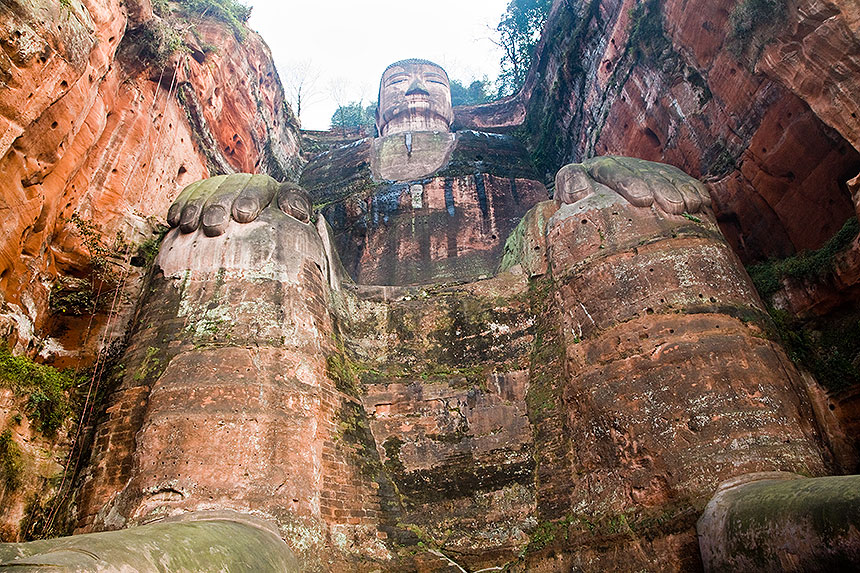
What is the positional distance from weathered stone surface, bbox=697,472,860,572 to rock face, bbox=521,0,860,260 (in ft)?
17.3

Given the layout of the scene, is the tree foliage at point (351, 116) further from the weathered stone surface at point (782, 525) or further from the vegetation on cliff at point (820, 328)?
the weathered stone surface at point (782, 525)

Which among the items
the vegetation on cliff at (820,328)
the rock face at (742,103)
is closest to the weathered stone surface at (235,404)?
the vegetation on cliff at (820,328)

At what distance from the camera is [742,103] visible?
11.0 meters

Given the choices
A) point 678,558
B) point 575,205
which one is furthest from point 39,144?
point 678,558

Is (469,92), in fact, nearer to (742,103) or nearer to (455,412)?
(742,103)

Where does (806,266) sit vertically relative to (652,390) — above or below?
above

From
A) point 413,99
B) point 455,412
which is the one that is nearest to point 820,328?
point 455,412

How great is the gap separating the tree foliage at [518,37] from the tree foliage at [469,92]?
2011 millimetres

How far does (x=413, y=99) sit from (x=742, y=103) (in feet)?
63.5

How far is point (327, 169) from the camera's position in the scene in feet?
77.2

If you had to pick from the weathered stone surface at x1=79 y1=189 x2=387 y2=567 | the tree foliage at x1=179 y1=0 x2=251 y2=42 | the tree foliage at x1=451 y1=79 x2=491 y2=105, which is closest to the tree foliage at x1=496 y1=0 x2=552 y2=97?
the tree foliage at x1=451 y1=79 x2=491 y2=105

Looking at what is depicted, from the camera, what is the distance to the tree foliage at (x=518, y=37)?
28.3 m

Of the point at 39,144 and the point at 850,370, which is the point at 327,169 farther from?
the point at 850,370

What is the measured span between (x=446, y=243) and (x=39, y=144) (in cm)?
1212
